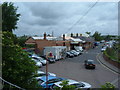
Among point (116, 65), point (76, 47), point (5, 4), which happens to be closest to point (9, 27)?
point (5, 4)

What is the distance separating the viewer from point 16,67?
7980 millimetres

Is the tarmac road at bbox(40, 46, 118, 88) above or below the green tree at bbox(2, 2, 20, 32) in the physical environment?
below

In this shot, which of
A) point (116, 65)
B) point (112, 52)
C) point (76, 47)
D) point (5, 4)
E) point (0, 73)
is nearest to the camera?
point (0, 73)

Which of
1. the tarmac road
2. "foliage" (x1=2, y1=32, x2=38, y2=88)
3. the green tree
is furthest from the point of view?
the green tree

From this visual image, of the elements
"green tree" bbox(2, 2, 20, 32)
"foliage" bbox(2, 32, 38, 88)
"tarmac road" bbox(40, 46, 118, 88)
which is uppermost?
"green tree" bbox(2, 2, 20, 32)

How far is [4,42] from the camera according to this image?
8461 mm

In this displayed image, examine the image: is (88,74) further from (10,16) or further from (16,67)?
(10,16)

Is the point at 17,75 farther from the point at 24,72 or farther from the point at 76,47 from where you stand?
the point at 76,47

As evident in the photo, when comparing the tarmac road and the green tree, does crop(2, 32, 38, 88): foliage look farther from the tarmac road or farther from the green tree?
the green tree

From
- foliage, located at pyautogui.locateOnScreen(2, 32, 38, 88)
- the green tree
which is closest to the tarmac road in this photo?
foliage, located at pyautogui.locateOnScreen(2, 32, 38, 88)

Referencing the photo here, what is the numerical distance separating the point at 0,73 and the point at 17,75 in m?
0.77

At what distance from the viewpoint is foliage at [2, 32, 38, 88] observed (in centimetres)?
776

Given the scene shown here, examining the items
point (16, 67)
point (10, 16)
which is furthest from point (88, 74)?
point (10, 16)

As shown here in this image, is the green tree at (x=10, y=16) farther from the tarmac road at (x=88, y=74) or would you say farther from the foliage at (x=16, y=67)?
the foliage at (x=16, y=67)
